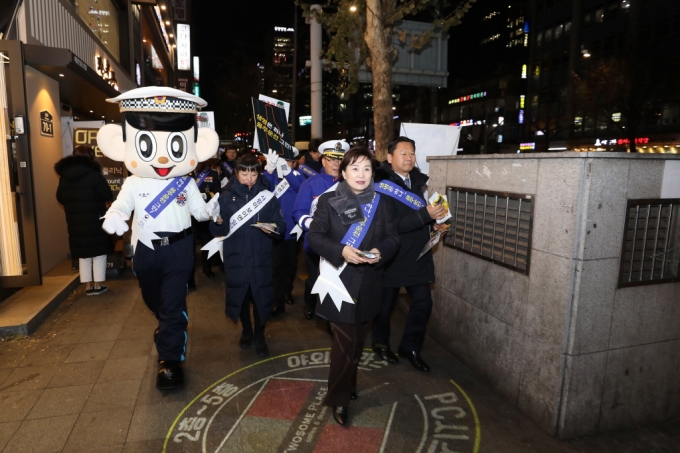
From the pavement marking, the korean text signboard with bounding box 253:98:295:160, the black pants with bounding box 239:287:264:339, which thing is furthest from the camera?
the korean text signboard with bounding box 253:98:295:160

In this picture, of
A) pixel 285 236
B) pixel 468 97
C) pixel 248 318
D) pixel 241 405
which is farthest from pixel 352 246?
pixel 468 97

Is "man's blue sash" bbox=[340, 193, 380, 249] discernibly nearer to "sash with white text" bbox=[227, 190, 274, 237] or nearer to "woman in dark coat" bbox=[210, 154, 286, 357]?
"woman in dark coat" bbox=[210, 154, 286, 357]

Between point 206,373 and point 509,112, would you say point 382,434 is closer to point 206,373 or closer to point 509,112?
point 206,373

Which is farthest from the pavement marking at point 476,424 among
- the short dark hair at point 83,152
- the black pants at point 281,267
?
the short dark hair at point 83,152

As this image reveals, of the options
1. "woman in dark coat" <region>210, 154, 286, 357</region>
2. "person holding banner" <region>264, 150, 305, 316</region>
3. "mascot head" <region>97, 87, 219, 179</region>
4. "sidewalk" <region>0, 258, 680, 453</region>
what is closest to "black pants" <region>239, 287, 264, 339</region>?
"woman in dark coat" <region>210, 154, 286, 357</region>

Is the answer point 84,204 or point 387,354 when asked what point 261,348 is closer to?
point 387,354

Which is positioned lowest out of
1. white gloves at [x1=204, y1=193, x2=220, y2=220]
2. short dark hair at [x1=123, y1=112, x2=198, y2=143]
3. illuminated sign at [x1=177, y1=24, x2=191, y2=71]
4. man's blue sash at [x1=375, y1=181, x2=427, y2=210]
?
white gloves at [x1=204, y1=193, x2=220, y2=220]

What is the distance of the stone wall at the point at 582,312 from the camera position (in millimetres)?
3096

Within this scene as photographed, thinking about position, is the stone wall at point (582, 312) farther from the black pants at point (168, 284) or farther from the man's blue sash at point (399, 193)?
the black pants at point (168, 284)

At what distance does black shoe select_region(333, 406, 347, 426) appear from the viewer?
341 cm

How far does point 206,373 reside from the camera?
4.23 m

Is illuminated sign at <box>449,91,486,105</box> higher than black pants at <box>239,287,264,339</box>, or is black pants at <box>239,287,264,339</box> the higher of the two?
illuminated sign at <box>449,91,486,105</box>

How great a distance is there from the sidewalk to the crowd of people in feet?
0.73

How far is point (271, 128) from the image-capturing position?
5.88 m
